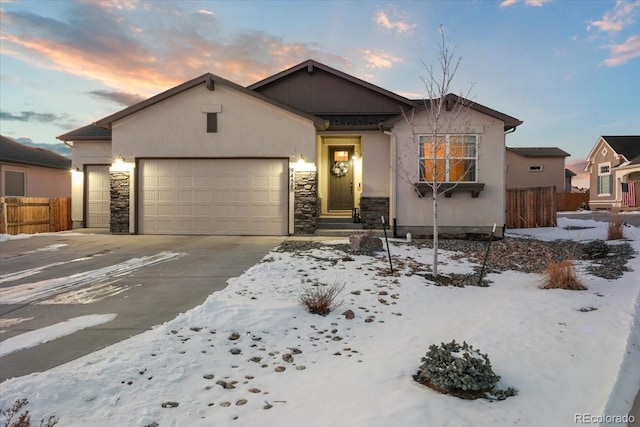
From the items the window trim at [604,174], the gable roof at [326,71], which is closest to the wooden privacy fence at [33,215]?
the gable roof at [326,71]

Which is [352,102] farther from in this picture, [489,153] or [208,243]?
[208,243]

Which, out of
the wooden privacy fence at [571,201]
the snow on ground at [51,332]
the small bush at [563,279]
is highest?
the wooden privacy fence at [571,201]

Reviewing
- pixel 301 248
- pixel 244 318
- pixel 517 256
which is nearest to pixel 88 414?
pixel 244 318

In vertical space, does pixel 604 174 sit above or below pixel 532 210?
above

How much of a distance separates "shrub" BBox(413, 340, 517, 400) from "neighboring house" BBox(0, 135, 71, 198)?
19641 millimetres

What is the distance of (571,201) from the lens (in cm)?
2961

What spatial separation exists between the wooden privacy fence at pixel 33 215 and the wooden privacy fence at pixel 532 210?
18488 millimetres

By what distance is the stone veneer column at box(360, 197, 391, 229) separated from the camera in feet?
41.0

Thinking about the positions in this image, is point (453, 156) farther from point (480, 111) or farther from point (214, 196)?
point (214, 196)

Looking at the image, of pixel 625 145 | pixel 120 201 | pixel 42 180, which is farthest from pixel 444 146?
pixel 625 145

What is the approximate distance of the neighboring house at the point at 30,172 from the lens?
16453 millimetres

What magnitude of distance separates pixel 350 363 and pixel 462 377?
3.41ft

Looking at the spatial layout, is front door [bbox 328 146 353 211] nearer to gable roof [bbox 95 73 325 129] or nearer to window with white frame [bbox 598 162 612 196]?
gable roof [bbox 95 73 325 129]

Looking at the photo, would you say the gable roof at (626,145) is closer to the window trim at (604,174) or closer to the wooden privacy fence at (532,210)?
the window trim at (604,174)
